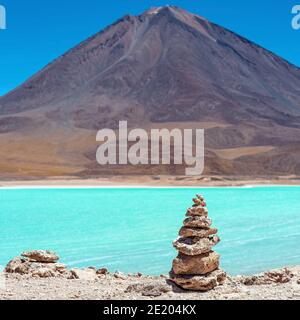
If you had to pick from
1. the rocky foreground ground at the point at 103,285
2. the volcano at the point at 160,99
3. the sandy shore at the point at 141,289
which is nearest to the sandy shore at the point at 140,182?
the volcano at the point at 160,99

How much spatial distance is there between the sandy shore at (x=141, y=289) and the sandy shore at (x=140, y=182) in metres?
45.4

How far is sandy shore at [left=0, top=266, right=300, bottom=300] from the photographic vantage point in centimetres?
727

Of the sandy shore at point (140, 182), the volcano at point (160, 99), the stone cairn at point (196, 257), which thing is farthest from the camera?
the volcano at point (160, 99)

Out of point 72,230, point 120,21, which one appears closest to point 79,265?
point 72,230

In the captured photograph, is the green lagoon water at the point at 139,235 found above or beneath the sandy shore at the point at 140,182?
beneath

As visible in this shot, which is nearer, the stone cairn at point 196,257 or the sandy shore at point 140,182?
the stone cairn at point 196,257

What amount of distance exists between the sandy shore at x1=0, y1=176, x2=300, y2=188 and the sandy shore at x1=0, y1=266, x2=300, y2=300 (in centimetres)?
4540

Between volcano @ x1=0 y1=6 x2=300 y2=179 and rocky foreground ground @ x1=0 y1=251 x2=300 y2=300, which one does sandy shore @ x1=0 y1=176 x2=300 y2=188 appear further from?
rocky foreground ground @ x1=0 y1=251 x2=300 y2=300

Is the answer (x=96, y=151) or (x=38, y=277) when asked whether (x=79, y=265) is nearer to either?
(x=38, y=277)

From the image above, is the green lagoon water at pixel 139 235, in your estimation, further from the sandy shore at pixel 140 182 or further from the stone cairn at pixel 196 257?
the sandy shore at pixel 140 182

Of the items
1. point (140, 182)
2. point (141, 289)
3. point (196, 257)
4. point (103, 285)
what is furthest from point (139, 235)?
point (140, 182)

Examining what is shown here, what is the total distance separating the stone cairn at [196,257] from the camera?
25.8ft

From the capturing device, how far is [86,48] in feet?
504

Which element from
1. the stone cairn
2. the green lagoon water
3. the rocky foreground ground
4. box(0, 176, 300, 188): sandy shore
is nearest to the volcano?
box(0, 176, 300, 188): sandy shore
